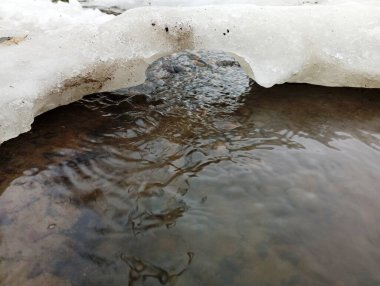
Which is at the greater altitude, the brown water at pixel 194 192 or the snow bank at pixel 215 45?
the snow bank at pixel 215 45

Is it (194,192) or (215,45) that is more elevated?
(215,45)

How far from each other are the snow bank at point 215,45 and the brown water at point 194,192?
207 millimetres

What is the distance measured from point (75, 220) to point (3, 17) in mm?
2674

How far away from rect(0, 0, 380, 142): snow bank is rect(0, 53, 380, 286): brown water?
0.21 m

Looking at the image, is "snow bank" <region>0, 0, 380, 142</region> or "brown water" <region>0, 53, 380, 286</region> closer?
"brown water" <region>0, 53, 380, 286</region>

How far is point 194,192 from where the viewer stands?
71.4 inches

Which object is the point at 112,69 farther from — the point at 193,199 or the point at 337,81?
the point at 337,81

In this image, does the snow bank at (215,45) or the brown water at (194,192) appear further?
the snow bank at (215,45)

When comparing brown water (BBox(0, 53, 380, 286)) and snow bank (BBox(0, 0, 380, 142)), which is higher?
snow bank (BBox(0, 0, 380, 142))

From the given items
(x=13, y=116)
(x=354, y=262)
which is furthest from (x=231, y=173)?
(x=13, y=116)

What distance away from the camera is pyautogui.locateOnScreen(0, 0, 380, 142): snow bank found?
252cm

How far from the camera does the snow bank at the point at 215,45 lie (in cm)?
252

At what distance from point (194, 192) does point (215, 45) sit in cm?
138

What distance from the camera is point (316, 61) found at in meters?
2.77
